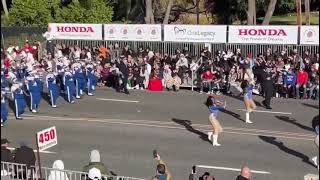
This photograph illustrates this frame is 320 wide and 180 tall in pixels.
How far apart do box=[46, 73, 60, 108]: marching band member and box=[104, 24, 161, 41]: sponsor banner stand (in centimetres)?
691

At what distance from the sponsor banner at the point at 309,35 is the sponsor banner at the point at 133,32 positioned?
6.34m

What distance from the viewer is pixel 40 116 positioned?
22562 mm

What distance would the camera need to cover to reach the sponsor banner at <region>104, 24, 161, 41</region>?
29.5 meters

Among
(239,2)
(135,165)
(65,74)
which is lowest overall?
(135,165)

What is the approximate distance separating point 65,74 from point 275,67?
26.3 ft

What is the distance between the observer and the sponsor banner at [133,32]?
2952cm

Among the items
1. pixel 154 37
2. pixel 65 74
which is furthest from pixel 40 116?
pixel 154 37

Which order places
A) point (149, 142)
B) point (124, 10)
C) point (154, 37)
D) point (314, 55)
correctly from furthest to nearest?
point (124, 10)
point (154, 37)
point (314, 55)
point (149, 142)

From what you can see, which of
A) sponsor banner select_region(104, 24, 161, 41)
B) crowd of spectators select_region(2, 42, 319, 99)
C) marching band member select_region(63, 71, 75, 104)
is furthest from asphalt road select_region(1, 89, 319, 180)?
sponsor banner select_region(104, 24, 161, 41)

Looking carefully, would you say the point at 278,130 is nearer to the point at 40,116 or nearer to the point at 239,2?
the point at 40,116

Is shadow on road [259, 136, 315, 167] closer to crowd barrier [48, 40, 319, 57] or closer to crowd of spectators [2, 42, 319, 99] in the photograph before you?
crowd of spectators [2, 42, 319, 99]

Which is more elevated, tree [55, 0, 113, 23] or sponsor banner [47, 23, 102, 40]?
tree [55, 0, 113, 23]

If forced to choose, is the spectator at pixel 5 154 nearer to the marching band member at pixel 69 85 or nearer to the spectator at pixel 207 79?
the marching band member at pixel 69 85

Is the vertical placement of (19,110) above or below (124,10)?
below
